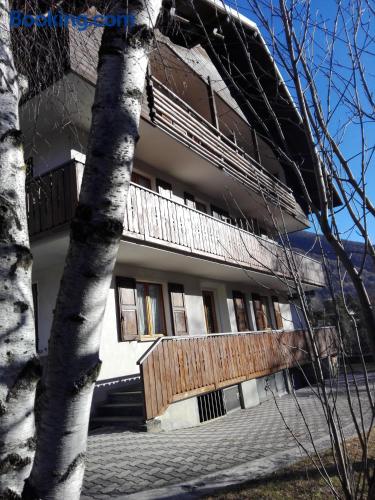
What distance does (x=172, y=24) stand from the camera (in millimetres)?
4230

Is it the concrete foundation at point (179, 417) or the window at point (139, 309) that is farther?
the window at point (139, 309)

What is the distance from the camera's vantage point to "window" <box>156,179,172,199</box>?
1208 cm

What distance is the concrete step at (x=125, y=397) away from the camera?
27.5ft

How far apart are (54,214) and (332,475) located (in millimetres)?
6220

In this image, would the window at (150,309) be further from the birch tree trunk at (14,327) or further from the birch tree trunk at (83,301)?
the birch tree trunk at (83,301)

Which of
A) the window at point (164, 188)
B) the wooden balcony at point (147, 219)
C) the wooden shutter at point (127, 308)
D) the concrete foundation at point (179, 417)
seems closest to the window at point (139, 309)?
the wooden shutter at point (127, 308)

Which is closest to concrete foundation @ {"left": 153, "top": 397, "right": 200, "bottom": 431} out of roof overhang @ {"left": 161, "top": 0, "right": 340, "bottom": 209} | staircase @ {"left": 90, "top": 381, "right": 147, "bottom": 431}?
staircase @ {"left": 90, "top": 381, "right": 147, "bottom": 431}

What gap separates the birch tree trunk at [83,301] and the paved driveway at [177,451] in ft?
9.62

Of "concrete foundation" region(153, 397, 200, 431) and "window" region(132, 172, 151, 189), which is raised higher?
"window" region(132, 172, 151, 189)

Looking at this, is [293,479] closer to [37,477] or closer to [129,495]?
[129,495]

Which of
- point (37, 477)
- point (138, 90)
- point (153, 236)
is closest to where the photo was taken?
point (37, 477)

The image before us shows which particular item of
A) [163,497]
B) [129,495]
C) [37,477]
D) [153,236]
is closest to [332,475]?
[163,497]

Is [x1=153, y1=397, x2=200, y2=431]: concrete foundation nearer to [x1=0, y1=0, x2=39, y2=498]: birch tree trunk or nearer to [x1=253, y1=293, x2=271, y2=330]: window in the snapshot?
[x1=0, y1=0, x2=39, y2=498]: birch tree trunk

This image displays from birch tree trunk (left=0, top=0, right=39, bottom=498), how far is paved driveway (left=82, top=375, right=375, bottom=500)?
2958 mm
